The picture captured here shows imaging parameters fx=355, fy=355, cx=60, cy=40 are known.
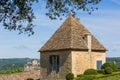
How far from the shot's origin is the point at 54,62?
49.3 metres

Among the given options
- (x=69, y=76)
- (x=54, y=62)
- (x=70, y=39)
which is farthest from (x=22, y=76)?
(x=69, y=76)

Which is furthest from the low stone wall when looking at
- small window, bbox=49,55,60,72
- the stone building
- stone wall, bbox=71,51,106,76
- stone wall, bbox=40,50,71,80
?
stone wall, bbox=71,51,106,76

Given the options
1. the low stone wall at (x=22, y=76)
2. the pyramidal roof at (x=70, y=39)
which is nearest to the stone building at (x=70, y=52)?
the pyramidal roof at (x=70, y=39)

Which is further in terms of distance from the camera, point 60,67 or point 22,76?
point 22,76

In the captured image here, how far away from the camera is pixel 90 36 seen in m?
49.0

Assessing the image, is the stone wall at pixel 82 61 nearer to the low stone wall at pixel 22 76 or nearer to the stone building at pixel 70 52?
the stone building at pixel 70 52

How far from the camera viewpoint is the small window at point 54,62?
161 ft

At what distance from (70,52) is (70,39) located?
1885 mm

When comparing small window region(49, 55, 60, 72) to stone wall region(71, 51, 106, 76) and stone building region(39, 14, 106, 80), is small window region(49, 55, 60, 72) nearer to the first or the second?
stone building region(39, 14, 106, 80)

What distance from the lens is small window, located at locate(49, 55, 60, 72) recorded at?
1927 inches

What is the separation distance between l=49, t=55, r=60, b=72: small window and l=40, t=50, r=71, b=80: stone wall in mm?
444

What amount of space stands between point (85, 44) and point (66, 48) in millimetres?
2920

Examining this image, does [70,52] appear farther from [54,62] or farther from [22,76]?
[22,76]

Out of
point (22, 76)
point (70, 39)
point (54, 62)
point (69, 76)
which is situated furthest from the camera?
point (22, 76)
